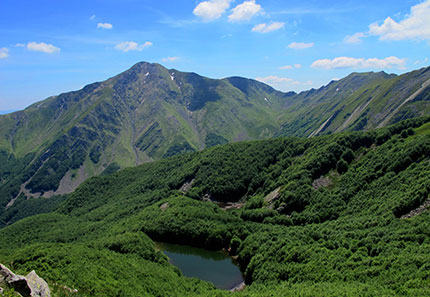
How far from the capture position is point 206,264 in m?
100

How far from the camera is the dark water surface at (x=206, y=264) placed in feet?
291

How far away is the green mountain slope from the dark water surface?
11.0 feet

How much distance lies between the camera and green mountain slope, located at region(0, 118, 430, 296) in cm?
5472

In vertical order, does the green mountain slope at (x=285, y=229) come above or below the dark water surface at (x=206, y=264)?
above

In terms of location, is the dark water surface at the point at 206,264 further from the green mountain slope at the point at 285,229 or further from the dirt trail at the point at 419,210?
the dirt trail at the point at 419,210

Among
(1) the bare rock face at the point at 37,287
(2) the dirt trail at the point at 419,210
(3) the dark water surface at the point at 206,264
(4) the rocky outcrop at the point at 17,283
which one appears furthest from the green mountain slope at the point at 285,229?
(4) the rocky outcrop at the point at 17,283

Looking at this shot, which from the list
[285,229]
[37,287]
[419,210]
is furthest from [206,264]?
[37,287]

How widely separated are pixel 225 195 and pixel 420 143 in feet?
318

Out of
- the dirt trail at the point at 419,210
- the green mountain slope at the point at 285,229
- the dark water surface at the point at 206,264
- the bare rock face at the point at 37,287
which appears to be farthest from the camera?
the dark water surface at the point at 206,264

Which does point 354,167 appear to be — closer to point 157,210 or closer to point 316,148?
point 316,148

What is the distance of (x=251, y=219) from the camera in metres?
127

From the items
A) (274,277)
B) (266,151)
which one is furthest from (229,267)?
(266,151)

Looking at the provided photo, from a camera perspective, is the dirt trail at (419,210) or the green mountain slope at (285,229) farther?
the dirt trail at (419,210)

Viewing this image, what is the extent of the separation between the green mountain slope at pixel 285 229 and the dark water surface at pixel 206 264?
3368 mm
